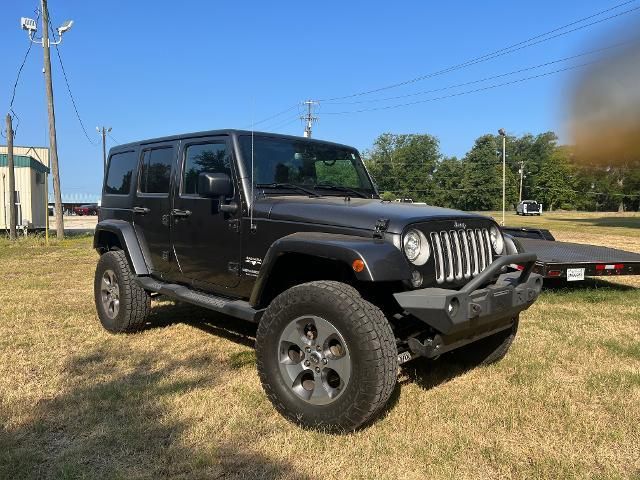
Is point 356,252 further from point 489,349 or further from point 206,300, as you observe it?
point 489,349

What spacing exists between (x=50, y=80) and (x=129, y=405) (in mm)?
19084

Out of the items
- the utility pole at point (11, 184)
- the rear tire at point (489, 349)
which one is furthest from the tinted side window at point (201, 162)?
the utility pole at point (11, 184)

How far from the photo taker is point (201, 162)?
4656 millimetres

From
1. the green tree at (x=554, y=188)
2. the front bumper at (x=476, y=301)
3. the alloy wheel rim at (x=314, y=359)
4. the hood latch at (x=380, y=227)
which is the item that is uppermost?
the green tree at (x=554, y=188)

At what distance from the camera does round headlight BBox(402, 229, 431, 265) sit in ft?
10.7

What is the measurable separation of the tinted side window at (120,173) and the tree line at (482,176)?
72.6 m

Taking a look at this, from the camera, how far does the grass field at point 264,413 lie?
286cm

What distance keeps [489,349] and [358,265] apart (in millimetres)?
1982

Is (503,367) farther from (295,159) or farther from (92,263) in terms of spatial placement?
(92,263)

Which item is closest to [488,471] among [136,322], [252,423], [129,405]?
[252,423]

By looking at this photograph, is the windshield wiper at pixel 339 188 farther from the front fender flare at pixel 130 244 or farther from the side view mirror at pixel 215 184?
the front fender flare at pixel 130 244

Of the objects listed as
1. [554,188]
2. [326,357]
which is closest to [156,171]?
[326,357]

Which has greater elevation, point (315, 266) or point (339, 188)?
point (339, 188)

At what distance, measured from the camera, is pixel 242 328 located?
223 inches
